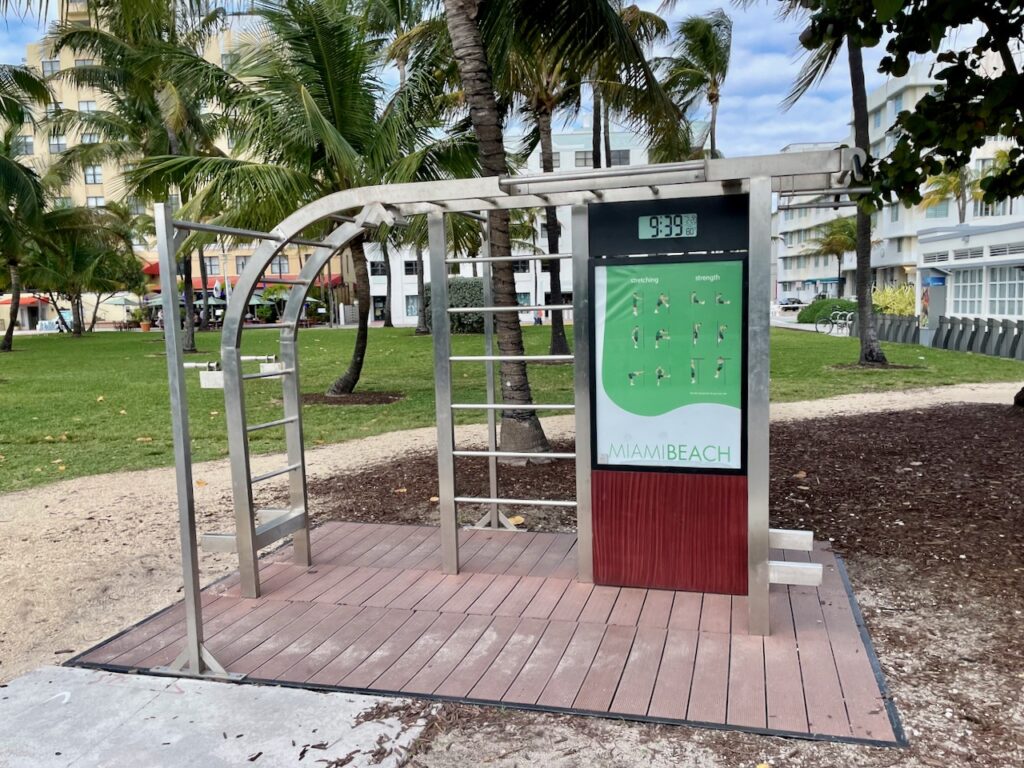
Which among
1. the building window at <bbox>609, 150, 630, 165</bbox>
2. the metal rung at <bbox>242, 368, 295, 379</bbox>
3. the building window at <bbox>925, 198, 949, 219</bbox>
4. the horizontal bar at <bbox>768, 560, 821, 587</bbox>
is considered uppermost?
the building window at <bbox>609, 150, 630, 165</bbox>

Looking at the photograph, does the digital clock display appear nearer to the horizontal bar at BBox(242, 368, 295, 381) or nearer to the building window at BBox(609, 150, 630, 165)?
the horizontal bar at BBox(242, 368, 295, 381)

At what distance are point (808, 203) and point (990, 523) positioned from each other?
289cm

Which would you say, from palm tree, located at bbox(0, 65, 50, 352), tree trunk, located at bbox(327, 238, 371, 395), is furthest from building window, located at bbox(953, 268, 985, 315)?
palm tree, located at bbox(0, 65, 50, 352)

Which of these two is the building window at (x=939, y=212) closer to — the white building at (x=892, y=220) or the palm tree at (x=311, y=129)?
the white building at (x=892, y=220)

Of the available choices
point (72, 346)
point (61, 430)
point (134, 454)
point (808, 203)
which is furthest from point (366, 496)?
point (72, 346)

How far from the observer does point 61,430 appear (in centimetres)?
1064

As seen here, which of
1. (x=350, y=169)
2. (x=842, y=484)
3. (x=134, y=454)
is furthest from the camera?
(x=350, y=169)

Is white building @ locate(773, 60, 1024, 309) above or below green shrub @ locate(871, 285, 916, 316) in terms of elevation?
above

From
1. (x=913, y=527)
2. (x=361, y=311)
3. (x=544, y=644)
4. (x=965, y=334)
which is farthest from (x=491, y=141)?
(x=965, y=334)

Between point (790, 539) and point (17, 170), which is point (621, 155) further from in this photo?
point (790, 539)

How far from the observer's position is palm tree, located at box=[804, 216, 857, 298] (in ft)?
185

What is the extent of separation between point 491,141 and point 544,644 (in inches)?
184

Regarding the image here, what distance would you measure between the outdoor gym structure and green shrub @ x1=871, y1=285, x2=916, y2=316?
2646 centimetres

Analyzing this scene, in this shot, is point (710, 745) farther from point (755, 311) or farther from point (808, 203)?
point (808, 203)
